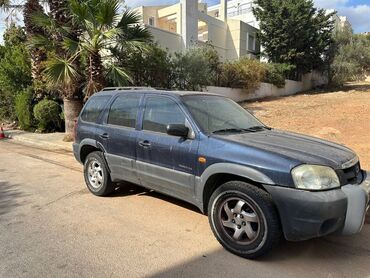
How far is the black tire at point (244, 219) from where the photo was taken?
138 inches

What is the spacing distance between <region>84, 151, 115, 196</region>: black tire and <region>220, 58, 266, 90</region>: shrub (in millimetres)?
16123

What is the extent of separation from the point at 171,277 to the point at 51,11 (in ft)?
39.1

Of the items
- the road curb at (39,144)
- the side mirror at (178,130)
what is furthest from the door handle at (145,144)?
the road curb at (39,144)

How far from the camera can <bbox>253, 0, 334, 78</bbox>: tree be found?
26859 millimetres

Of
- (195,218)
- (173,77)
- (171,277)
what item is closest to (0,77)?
(173,77)

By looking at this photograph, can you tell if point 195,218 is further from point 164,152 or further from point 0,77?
point 0,77

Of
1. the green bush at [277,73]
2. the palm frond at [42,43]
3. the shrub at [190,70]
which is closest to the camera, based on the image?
the palm frond at [42,43]

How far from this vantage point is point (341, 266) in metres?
3.57

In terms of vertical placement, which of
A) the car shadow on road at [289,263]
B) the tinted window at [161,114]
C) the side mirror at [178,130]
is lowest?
the car shadow on road at [289,263]

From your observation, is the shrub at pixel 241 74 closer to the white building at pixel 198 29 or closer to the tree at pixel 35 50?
the white building at pixel 198 29

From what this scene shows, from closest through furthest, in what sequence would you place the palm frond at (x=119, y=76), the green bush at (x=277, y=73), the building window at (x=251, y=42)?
the palm frond at (x=119, y=76) → the green bush at (x=277, y=73) → the building window at (x=251, y=42)

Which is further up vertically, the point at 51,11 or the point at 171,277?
the point at 51,11

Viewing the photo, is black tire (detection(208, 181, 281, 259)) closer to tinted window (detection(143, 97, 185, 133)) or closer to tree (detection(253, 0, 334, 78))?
tinted window (detection(143, 97, 185, 133))

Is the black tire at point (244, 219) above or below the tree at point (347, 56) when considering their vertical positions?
below
